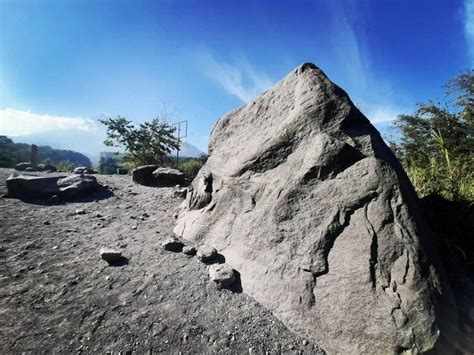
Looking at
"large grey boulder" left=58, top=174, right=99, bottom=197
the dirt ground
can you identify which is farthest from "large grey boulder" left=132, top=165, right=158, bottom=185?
the dirt ground

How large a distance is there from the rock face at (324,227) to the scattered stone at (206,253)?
11cm

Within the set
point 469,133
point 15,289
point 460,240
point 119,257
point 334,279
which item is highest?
point 469,133

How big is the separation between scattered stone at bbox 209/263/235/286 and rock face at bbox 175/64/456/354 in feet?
0.31

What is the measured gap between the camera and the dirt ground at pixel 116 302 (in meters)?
1.72

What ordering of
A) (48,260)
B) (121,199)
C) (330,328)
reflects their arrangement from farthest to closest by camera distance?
(121,199)
(48,260)
(330,328)

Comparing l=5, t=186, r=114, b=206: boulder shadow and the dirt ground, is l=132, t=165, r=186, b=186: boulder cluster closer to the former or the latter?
l=5, t=186, r=114, b=206: boulder shadow

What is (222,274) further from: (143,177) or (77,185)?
(143,177)

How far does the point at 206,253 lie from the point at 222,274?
1.13 ft

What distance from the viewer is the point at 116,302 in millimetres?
2041

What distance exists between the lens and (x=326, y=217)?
2.14 m

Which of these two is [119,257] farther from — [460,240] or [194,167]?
[194,167]

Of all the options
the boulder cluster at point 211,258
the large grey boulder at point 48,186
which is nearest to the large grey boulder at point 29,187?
the large grey boulder at point 48,186

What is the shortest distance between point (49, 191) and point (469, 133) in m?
14.7

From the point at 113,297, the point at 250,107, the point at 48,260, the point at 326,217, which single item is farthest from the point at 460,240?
the point at 48,260
